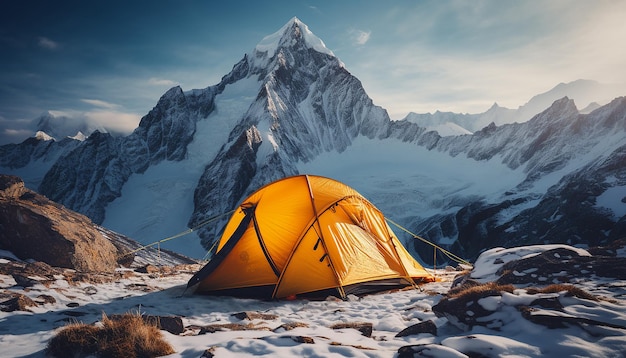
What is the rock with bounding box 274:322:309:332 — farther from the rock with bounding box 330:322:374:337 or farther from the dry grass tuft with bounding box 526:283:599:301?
the dry grass tuft with bounding box 526:283:599:301

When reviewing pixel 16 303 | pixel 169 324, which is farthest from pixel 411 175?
pixel 16 303

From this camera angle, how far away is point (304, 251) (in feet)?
32.0

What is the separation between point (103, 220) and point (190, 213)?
22.7 m

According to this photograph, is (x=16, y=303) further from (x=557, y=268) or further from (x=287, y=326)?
(x=557, y=268)

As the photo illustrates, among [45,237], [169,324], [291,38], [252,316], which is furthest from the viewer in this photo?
[291,38]

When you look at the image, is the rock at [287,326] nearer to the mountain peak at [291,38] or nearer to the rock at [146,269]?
the rock at [146,269]

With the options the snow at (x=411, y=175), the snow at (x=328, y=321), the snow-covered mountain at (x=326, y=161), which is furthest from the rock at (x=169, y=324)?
the snow at (x=411, y=175)

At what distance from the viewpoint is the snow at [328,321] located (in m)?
4.07

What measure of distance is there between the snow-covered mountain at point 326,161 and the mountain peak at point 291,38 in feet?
2.05

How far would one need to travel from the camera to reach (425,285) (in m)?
11.0

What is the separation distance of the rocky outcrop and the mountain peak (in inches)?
Answer: 5352

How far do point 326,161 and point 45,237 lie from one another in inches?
4637

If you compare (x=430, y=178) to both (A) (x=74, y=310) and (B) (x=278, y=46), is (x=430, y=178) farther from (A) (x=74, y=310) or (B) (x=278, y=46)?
(A) (x=74, y=310)

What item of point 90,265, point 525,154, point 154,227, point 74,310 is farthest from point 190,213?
point 525,154
